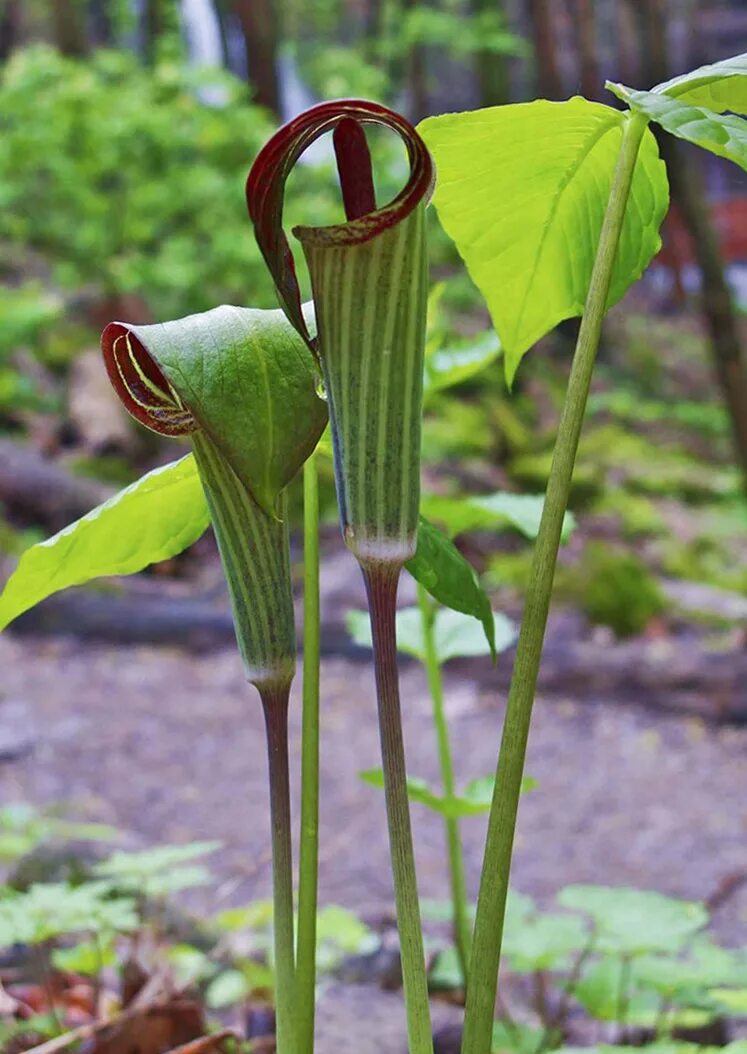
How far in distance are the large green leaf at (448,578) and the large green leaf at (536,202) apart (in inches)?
7.2

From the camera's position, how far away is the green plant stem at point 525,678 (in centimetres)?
52

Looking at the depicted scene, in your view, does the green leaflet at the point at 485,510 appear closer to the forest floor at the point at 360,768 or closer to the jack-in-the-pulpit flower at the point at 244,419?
the jack-in-the-pulpit flower at the point at 244,419

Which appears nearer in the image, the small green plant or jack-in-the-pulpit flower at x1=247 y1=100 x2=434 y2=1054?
jack-in-the-pulpit flower at x1=247 y1=100 x2=434 y2=1054

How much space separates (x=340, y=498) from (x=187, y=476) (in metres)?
0.17

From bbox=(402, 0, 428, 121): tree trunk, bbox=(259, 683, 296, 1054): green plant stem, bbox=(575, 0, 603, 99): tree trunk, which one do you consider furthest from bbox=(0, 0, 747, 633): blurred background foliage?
bbox=(402, 0, 428, 121): tree trunk

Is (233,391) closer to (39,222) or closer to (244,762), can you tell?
(244,762)

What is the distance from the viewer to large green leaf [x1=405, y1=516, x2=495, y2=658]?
57 centimetres

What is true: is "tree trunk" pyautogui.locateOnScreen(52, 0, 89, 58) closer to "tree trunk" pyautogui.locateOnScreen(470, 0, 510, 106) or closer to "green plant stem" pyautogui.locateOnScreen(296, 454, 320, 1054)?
"tree trunk" pyautogui.locateOnScreen(470, 0, 510, 106)

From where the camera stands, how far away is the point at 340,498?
52 cm

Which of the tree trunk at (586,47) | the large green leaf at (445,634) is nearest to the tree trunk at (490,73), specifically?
the tree trunk at (586,47)

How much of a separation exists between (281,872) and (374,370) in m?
0.27

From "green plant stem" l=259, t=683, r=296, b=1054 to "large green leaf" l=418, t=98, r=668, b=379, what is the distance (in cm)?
29

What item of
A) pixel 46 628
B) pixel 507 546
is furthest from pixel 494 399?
pixel 46 628

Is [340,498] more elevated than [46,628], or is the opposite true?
[340,498]
